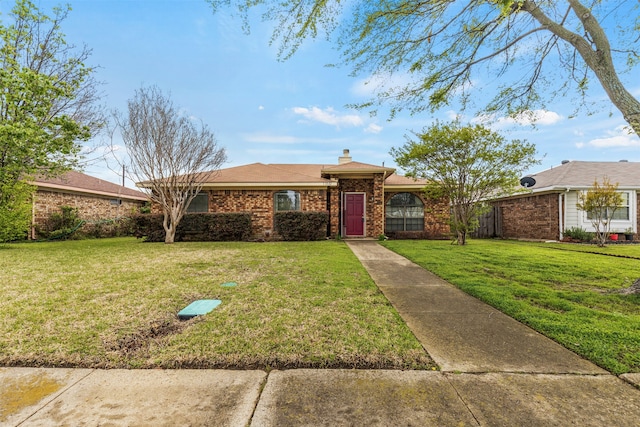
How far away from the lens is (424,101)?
607 cm

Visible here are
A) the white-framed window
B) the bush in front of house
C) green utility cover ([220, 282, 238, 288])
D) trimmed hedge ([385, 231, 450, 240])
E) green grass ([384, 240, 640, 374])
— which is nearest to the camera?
green grass ([384, 240, 640, 374])

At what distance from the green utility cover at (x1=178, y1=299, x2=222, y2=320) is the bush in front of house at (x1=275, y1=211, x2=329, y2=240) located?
314 inches

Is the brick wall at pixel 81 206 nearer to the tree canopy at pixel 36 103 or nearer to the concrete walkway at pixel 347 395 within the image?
the tree canopy at pixel 36 103

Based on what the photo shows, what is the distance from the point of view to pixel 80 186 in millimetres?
14859

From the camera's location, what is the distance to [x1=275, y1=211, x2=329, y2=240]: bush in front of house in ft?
38.3

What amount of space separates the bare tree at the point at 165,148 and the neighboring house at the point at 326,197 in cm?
128

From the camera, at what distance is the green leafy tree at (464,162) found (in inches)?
390

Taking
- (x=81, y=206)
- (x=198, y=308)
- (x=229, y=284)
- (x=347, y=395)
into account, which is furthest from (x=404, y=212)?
(x=81, y=206)

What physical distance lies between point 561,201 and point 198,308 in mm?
15552

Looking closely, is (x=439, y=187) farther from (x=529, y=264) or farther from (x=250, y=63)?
(x=250, y=63)

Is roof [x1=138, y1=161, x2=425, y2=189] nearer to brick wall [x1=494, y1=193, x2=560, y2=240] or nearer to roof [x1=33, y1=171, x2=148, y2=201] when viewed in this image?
roof [x1=33, y1=171, x2=148, y2=201]

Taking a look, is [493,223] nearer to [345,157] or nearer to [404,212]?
[404,212]

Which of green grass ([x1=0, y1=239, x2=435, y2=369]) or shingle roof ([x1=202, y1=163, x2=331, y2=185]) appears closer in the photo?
green grass ([x1=0, y1=239, x2=435, y2=369])

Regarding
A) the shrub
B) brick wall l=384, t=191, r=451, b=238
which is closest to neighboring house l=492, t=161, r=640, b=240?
brick wall l=384, t=191, r=451, b=238
